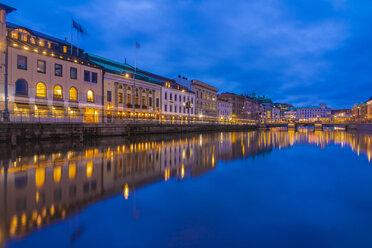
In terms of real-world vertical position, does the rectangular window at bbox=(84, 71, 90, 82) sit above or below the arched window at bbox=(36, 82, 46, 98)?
above

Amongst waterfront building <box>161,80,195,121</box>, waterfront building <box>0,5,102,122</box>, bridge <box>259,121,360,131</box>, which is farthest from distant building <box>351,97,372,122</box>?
waterfront building <box>0,5,102,122</box>

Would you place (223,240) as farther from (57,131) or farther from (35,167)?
(57,131)

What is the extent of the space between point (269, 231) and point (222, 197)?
8.07ft

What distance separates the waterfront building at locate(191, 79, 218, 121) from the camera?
245 ft

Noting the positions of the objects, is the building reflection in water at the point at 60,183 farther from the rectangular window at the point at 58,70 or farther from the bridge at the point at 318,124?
the bridge at the point at 318,124

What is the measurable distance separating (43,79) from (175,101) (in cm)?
3535

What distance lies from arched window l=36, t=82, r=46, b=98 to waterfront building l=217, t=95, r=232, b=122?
65.3m

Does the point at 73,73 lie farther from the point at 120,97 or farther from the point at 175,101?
the point at 175,101

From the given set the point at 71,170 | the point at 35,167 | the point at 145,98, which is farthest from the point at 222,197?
the point at 145,98

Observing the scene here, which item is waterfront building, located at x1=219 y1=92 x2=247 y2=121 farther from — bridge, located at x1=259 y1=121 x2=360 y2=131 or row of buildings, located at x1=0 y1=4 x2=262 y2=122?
row of buildings, located at x1=0 y1=4 x2=262 y2=122

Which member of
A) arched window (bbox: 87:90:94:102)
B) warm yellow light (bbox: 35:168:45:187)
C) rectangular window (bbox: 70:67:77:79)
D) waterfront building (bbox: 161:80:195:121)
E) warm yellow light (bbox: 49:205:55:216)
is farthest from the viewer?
waterfront building (bbox: 161:80:195:121)

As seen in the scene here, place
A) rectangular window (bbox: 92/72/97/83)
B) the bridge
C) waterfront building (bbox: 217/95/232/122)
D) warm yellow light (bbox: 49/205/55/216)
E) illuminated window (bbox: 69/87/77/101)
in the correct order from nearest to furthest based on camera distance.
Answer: warm yellow light (bbox: 49/205/55/216), illuminated window (bbox: 69/87/77/101), rectangular window (bbox: 92/72/97/83), waterfront building (bbox: 217/95/232/122), the bridge

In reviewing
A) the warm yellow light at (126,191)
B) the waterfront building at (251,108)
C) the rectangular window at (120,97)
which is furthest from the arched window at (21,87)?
the waterfront building at (251,108)

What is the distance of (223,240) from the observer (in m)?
4.49
